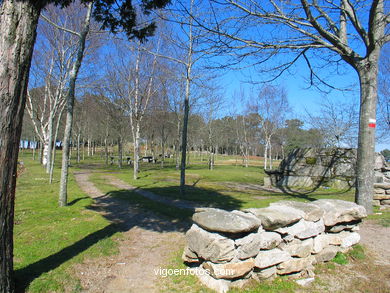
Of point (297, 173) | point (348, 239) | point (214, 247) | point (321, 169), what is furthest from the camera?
point (297, 173)

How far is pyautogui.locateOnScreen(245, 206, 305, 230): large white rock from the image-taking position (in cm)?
354

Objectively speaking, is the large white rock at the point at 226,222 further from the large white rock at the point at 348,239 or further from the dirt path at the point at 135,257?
the large white rock at the point at 348,239

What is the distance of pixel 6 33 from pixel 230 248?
3264mm

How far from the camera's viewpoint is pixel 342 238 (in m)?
4.44

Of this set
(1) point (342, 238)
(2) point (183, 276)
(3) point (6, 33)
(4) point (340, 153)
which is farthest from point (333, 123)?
(3) point (6, 33)

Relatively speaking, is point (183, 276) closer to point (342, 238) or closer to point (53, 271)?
point (53, 271)

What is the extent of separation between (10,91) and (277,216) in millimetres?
3484

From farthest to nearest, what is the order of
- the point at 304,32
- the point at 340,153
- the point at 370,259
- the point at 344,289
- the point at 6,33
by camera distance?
the point at 340,153
the point at 304,32
the point at 370,259
the point at 344,289
the point at 6,33

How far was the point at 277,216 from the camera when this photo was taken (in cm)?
365

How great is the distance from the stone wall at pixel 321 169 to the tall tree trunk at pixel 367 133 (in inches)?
268

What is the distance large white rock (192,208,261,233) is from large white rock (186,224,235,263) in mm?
89

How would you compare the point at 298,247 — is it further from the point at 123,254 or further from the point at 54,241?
the point at 54,241

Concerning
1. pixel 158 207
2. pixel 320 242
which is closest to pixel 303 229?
pixel 320 242

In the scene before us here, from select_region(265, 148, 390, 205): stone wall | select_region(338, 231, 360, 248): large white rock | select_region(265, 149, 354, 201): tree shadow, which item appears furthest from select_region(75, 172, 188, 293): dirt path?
select_region(265, 148, 390, 205): stone wall
